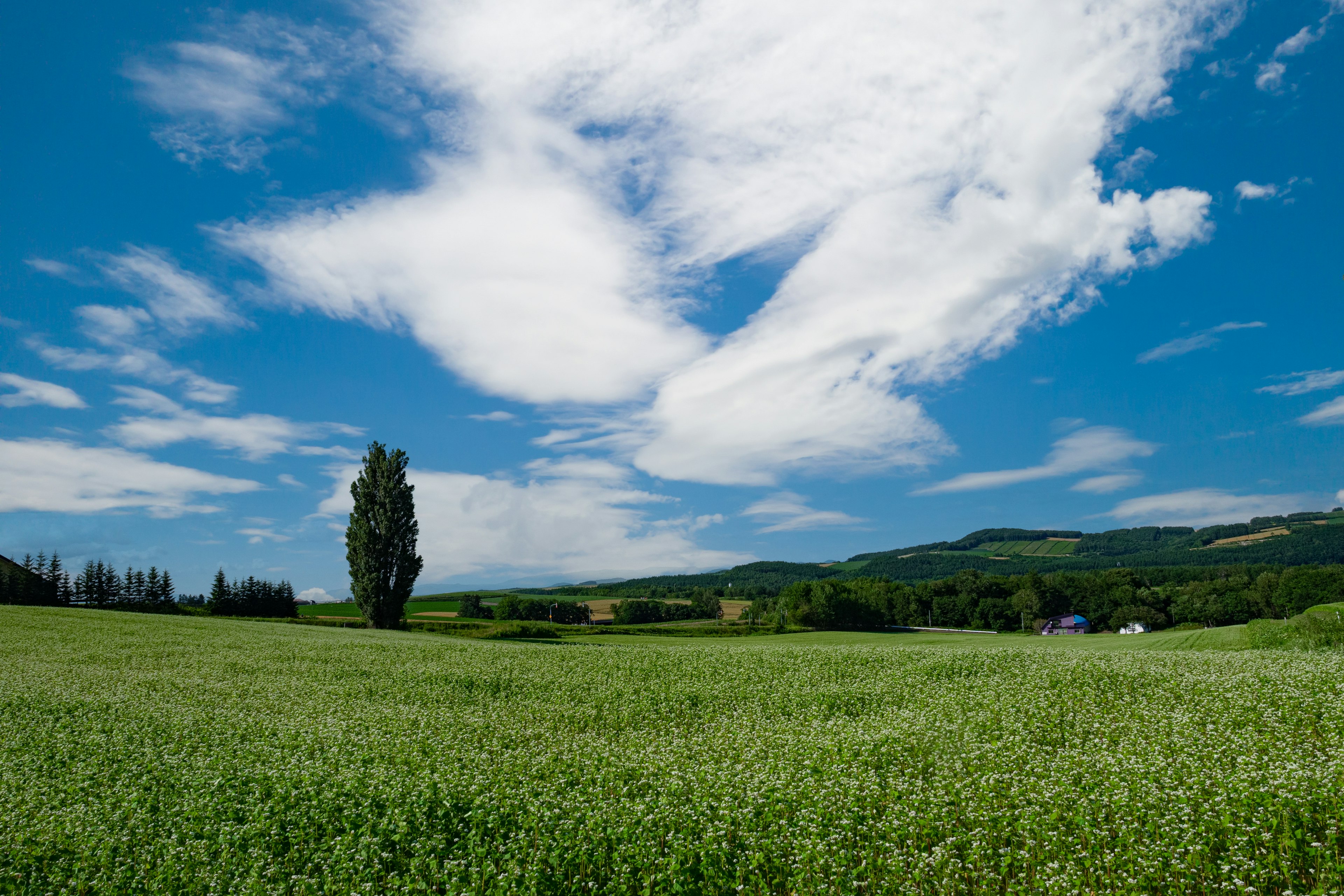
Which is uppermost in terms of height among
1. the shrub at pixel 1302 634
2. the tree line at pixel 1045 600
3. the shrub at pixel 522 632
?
the shrub at pixel 1302 634

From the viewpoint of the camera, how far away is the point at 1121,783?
964 centimetres

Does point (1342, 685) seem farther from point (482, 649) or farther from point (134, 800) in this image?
point (482, 649)

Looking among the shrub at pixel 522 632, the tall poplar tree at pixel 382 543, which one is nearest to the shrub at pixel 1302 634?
the shrub at pixel 522 632

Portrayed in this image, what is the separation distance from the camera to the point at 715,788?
419 inches

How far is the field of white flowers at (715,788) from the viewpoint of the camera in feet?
27.5

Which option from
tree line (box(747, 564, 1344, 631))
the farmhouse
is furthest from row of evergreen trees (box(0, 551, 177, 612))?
the farmhouse

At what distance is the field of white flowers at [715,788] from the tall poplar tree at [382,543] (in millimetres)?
38936

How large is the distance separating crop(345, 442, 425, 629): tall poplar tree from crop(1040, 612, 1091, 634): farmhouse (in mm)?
107483

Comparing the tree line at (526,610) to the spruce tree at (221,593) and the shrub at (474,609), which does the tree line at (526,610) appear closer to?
the shrub at (474,609)

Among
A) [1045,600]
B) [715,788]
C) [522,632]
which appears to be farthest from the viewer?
[1045,600]

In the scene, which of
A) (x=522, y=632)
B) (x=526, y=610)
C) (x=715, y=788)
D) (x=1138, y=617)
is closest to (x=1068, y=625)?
(x=1138, y=617)

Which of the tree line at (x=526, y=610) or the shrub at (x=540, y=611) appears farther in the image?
the shrub at (x=540, y=611)

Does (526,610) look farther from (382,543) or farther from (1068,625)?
(1068,625)

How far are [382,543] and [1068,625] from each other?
117072mm
